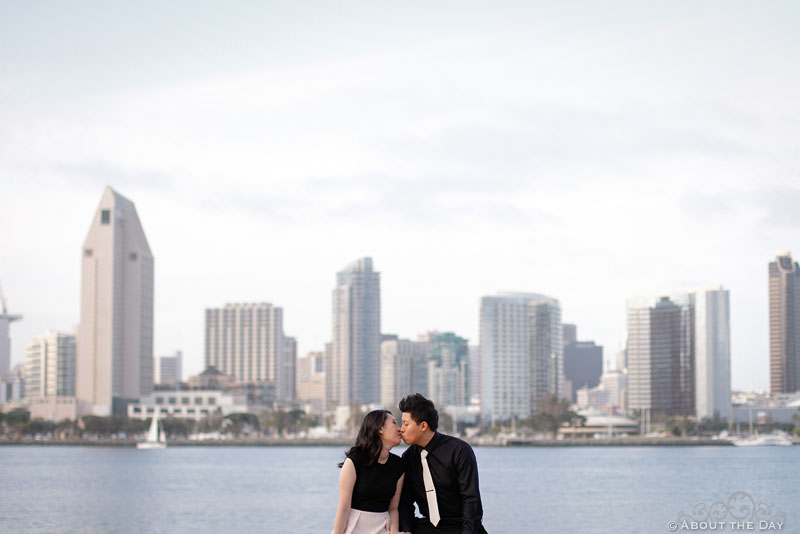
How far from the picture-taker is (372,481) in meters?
10.2

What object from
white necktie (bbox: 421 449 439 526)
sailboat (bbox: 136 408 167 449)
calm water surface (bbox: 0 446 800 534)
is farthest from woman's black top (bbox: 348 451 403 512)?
sailboat (bbox: 136 408 167 449)

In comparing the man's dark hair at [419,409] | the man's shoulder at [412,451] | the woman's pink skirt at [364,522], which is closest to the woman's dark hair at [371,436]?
the man's dark hair at [419,409]

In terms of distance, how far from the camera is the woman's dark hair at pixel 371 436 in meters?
9.96

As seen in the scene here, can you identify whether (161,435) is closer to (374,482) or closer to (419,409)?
(374,482)

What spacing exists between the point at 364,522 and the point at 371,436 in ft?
3.05

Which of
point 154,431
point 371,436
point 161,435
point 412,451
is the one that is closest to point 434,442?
point 412,451

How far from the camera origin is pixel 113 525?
163 feet

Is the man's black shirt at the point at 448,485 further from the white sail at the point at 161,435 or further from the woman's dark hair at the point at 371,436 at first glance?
the white sail at the point at 161,435

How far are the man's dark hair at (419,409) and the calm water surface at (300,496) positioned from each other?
121 feet

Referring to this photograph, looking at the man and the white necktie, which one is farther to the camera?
the white necktie

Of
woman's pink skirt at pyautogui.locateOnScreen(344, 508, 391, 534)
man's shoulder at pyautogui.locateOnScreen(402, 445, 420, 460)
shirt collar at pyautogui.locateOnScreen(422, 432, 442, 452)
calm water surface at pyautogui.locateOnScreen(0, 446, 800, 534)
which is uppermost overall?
shirt collar at pyautogui.locateOnScreen(422, 432, 442, 452)

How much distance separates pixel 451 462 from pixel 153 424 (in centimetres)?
18681

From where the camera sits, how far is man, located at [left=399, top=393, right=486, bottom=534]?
9938mm

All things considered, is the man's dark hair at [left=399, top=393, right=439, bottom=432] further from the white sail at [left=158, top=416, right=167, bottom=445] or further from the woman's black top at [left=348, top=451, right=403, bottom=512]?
the white sail at [left=158, top=416, right=167, bottom=445]
